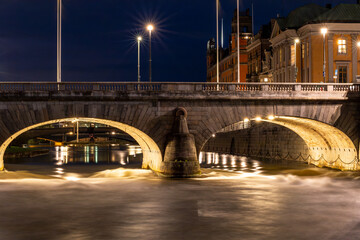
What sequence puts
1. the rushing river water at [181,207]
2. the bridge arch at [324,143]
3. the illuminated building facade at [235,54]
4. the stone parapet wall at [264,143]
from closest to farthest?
the rushing river water at [181,207] < the bridge arch at [324,143] < the stone parapet wall at [264,143] < the illuminated building facade at [235,54]

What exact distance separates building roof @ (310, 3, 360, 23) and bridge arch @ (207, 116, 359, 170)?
1993 centimetres

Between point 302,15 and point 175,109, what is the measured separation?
4184 cm

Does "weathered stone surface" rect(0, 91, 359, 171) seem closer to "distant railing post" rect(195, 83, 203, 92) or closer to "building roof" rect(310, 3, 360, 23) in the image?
"distant railing post" rect(195, 83, 203, 92)

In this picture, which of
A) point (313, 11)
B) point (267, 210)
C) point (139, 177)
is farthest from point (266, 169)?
point (313, 11)

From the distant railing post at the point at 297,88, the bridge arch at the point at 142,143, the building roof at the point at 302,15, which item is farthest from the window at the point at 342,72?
the bridge arch at the point at 142,143

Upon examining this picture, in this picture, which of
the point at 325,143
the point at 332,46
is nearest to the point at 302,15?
the point at 332,46

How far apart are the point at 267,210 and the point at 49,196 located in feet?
48.2

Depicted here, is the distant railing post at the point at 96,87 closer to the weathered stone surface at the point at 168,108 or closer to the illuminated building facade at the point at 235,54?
the weathered stone surface at the point at 168,108

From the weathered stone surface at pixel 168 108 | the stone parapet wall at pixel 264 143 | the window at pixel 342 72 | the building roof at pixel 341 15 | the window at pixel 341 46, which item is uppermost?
the building roof at pixel 341 15

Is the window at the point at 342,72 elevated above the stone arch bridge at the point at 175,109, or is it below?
above

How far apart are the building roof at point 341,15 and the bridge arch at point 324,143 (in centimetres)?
1993

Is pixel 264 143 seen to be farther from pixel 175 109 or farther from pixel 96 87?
pixel 96 87

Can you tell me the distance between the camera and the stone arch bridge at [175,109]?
138 feet

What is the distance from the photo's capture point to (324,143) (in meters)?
53.8
